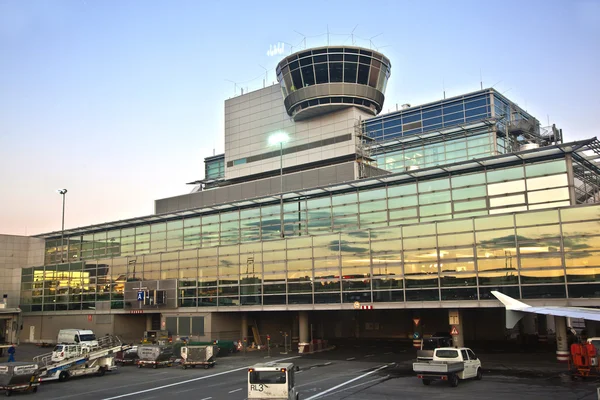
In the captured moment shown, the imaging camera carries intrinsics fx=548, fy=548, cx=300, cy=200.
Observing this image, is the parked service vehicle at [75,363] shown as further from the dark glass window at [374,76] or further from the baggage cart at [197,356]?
the dark glass window at [374,76]

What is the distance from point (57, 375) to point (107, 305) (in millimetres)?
30437

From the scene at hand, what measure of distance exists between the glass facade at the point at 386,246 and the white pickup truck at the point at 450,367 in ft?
33.6

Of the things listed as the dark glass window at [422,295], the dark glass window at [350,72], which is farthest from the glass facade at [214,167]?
the dark glass window at [422,295]

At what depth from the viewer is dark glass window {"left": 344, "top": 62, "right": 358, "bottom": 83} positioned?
70500 millimetres

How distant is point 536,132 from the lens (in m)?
71.3

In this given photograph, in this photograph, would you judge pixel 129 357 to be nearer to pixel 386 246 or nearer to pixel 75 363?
pixel 75 363

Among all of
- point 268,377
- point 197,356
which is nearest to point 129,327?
point 197,356

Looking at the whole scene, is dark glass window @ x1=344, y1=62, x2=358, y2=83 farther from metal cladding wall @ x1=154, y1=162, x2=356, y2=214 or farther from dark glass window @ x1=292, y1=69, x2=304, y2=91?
metal cladding wall @ x1=154, y1=162, x2=356, y2=214

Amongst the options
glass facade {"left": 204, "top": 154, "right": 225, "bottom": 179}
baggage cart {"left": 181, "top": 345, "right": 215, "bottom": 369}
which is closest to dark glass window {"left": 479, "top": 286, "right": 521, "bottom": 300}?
baggage cart {"left": 181, "top": 345, "right": 215, "bottom": 369}

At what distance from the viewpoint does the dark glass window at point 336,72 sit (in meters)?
70.2

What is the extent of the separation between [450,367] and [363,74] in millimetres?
49599

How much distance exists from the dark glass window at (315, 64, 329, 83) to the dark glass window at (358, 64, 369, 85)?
166 inches

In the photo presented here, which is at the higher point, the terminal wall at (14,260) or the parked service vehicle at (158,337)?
the terminal wall at (14,260)

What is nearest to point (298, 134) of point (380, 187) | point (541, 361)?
point (380, 187)
